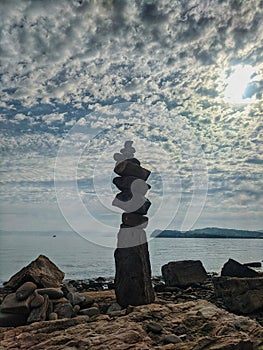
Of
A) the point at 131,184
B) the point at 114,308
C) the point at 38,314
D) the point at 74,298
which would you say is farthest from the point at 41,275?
the point at 131,184

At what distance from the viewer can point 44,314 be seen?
579 inches

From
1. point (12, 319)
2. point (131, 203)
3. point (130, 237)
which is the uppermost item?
point (131, 203)

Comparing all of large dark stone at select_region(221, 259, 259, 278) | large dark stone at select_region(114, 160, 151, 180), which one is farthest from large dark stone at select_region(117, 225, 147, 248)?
large dark stone at select_region(221, 259, 259, 278)

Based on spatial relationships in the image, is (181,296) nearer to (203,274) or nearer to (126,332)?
(203,274)

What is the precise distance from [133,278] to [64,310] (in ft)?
11.0

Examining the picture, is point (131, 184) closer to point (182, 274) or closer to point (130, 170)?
point (130, 170)

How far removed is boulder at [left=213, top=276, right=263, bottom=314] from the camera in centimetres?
1630

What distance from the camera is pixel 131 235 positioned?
17.1m

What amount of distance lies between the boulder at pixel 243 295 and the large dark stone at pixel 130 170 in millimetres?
6767

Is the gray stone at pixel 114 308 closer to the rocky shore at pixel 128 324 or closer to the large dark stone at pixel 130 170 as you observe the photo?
the rocky shore at pixel 128 324

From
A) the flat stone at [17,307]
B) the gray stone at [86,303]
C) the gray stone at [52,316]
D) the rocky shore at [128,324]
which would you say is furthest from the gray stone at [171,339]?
the gray stone at [86,303]

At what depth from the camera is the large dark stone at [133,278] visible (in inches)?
651

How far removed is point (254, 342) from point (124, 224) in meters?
8.62

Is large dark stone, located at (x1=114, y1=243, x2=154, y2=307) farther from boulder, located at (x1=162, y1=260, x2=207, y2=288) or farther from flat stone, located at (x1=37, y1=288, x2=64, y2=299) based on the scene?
boulder, located at (x1=162, y1=260, x2=207, y2=288)
